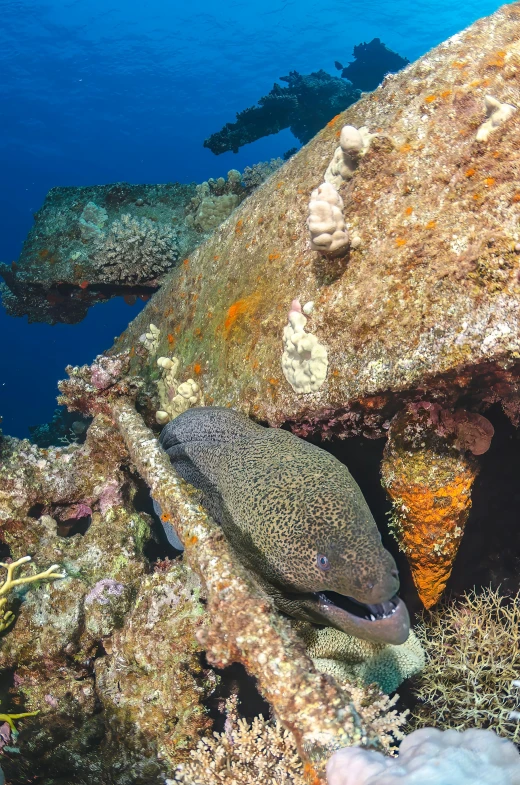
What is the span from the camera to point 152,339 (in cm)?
587

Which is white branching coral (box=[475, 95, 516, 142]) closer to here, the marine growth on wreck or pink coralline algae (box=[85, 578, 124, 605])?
the marine growth on wreck

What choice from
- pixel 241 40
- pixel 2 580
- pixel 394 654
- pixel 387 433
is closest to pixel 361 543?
pixel 387 433

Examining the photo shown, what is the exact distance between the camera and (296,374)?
343 centimetres

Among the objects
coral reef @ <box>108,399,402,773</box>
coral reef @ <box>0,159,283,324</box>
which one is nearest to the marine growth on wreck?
coral reef @ <box>108,399,402,773</box>

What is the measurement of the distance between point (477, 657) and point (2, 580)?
3579mm

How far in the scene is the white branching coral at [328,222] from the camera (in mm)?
3156

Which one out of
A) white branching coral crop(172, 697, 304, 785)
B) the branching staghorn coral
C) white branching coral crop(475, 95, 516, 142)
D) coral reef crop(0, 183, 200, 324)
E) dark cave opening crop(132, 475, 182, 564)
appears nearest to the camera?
white branching coral crop(172, 697, 304, 785)

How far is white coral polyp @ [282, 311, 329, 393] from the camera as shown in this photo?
10.7 ft

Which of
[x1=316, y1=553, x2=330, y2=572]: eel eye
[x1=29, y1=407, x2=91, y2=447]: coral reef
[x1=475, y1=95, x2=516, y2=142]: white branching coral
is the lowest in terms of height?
[x1=29, y1=407, x2=91, y2=447]: coral reef

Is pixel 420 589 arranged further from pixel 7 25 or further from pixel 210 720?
pixel 7 25

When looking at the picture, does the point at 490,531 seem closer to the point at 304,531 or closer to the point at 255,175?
the point at 304,531

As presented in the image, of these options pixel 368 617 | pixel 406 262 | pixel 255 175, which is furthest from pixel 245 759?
pixel 255 175

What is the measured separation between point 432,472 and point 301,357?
1.23 m

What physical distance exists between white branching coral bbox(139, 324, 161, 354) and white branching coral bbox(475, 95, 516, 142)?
410 centimetres
